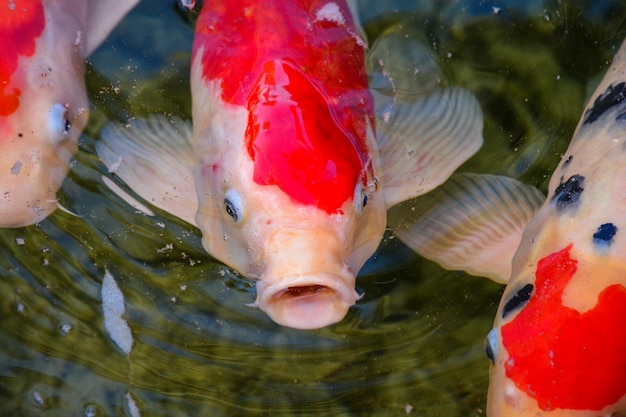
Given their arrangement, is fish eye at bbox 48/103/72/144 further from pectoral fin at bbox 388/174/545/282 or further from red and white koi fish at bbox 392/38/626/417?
red and white koi fish at bbox 392/38/626/417

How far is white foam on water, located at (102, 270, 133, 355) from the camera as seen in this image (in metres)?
4.16

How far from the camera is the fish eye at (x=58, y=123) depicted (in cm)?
374

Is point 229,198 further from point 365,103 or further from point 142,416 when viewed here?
point 142,416

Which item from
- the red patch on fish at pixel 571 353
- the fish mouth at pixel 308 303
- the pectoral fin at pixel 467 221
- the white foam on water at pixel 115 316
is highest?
the red patch on fish at pixel 571 353

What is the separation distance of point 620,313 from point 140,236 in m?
2.38

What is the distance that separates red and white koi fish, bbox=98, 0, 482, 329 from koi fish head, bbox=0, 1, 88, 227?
271mm

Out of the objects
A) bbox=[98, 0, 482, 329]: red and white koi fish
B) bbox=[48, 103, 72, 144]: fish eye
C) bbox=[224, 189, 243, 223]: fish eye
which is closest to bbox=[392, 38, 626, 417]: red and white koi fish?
bbox=[98, 0, 482, 329]: red and white koi fish

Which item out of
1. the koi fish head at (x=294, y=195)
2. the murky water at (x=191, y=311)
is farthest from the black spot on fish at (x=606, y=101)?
the koi fish head at (x=294, y=195)

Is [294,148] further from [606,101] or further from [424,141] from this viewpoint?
[606,101]

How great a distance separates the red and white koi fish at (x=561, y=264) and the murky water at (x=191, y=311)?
31 centimetres

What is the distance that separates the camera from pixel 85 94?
13.4ft

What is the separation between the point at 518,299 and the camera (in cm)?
325

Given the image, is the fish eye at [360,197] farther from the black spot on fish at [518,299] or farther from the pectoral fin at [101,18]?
the pectoral fin at [101,18]

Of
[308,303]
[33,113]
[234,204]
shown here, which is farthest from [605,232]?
[33,113]
